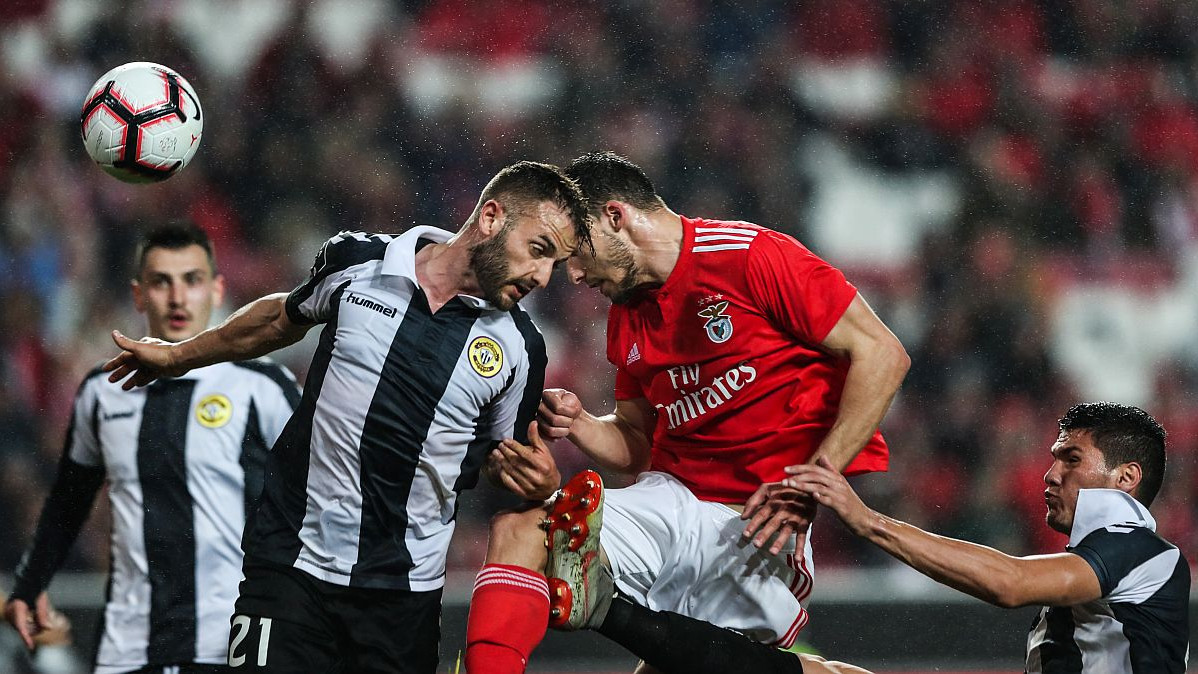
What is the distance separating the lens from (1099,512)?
10.9ft

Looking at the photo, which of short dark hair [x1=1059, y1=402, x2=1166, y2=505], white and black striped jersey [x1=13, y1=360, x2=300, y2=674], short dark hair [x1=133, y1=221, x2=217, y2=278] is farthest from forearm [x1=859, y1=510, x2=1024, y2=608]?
short dark hair [x1=133, y1=221, x2=217, y2=278]

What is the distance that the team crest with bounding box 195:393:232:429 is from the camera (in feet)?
13.7

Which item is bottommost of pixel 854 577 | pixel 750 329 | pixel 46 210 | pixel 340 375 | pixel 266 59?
pixel 854 577

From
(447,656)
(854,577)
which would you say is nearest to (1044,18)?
(854,577)

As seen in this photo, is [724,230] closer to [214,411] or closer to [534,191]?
[534,191]

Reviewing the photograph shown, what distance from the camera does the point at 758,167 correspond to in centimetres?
781

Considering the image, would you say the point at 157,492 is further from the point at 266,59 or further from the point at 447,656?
the point at 266,59

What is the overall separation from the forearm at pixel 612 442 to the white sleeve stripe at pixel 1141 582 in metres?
1.39

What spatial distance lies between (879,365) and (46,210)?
217 inches

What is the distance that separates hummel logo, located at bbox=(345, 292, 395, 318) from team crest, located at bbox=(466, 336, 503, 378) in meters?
0.21

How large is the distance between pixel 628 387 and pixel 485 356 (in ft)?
2.64

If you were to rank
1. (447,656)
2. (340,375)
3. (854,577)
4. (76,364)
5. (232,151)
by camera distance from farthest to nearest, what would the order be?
(232,151), (76,364), (854,577), (447,656), (340,375)

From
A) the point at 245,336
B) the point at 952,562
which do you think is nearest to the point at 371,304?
the point at 245,336

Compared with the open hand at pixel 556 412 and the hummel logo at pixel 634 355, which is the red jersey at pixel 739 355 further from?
the open hand at pixel 556 412
